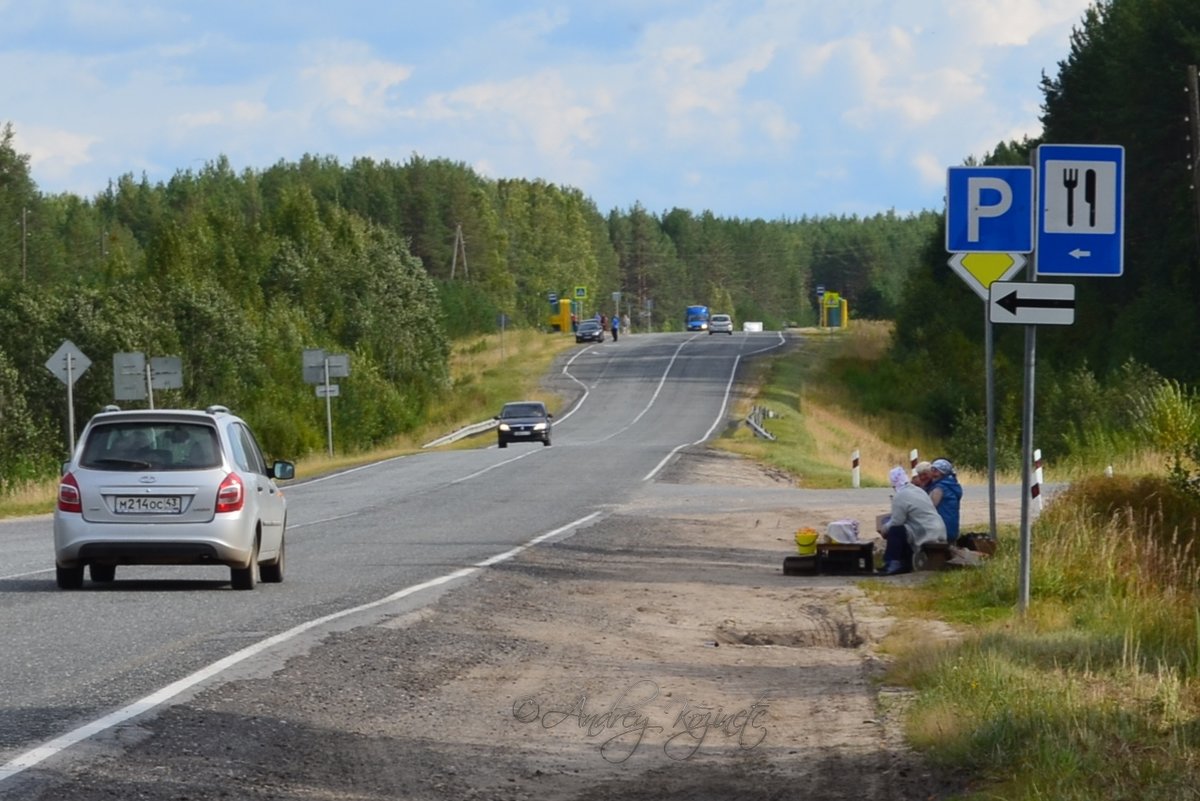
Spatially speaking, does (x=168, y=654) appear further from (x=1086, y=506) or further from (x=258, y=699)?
(x=1086, y=506)

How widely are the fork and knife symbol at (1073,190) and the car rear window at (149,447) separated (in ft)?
24.1

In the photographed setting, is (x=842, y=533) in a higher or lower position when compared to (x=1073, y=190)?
lower

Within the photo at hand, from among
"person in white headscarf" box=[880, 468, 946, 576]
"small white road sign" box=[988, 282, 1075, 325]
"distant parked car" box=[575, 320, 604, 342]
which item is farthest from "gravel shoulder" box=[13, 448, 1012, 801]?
"distant parked car" box=[575, 320, 604, 342]

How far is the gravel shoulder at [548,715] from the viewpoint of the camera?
7.85m

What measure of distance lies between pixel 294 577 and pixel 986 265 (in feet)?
23.4

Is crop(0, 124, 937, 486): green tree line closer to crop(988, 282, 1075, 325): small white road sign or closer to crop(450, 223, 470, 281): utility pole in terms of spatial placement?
crop(450, 223, 470, 281): utility pole

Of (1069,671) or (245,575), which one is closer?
(1069,671)

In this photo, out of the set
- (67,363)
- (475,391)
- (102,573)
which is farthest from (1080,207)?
(475,391)

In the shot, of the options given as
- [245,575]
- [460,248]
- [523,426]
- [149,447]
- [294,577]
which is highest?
[460,248]

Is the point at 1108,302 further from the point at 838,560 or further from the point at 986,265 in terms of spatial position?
the point at 986,265

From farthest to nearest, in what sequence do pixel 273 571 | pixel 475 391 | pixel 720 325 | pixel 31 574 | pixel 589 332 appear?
pixel 720 325
pixel 589 332
pixel 475 391
pixel 31 574
pixel 273 571

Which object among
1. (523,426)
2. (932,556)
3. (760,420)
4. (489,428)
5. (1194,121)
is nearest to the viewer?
(932,556)

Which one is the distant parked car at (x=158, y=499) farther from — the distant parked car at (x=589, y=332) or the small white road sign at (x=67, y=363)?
the distant parked car at (x=589, y=332)

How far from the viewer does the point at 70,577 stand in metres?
15.9
